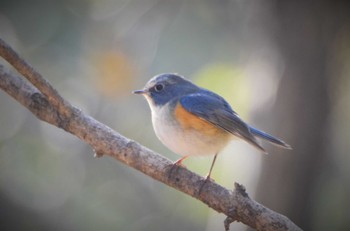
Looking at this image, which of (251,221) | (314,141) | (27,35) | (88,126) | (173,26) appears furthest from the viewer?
(173,26)

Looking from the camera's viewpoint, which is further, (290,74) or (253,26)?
(253,26)

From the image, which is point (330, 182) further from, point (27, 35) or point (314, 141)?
point (27, 35)

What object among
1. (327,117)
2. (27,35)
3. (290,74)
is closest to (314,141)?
(327,117)

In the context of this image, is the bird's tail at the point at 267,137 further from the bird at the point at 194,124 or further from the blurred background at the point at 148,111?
the blurred background at the point at 148,111

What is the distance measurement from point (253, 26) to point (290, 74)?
45.3 inches

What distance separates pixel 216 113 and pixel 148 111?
2563mm

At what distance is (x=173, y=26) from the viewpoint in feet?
23.4

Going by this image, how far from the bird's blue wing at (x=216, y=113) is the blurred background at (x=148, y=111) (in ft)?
5.40

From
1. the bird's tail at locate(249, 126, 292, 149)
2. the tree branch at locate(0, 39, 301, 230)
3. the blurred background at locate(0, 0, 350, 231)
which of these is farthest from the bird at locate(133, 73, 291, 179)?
the blurred background at locate(0, 0, 350, 231)

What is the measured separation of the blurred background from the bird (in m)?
1.60

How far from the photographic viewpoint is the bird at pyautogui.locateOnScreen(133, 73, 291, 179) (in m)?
3.99

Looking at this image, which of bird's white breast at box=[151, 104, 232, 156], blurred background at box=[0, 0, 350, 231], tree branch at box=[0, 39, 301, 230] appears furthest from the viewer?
blurred background at box=[0, 0, 350, 231]

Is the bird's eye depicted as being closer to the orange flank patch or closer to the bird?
the bird

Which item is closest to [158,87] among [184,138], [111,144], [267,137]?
[184,138]
